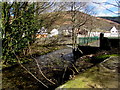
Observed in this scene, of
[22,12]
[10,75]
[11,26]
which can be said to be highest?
[22,12]

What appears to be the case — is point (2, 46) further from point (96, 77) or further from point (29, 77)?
point (96, 77)

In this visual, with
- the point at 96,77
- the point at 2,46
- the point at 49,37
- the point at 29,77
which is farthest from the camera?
the point at 49,37

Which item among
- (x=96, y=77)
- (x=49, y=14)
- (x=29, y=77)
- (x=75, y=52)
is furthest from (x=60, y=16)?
(x=96, y=77)

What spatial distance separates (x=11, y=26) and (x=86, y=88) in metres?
7.69

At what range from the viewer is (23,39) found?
9.44 m

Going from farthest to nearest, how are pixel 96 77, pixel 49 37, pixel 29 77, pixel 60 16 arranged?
pixel 49 37
pixel 60 16
pixel 29 77
pixel 96 77

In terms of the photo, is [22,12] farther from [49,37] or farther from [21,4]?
[49,37]

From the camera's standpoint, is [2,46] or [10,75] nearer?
[10,75]

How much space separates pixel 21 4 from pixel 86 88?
8.79m

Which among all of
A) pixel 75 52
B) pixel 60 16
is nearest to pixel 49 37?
pixel 60 16

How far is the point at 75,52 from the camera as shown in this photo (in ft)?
36.7

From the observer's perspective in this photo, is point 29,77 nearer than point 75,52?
Yes

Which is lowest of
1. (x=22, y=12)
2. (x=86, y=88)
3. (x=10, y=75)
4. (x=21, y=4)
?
(x=10, y=75)

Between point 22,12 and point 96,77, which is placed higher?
point 22,12
